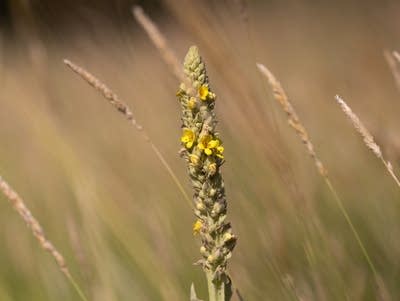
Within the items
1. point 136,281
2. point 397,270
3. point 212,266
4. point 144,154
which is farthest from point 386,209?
point 144,154

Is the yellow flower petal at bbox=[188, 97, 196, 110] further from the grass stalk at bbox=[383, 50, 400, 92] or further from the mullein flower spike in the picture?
the grass stalk at bbox=[383, 50, 400, 92]

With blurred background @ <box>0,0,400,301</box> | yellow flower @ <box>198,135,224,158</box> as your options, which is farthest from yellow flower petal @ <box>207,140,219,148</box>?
blurred background @ <box>0,0,400,301</box>

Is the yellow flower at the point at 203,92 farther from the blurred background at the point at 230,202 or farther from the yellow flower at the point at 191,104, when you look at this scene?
the blurred background at the point at 230,202

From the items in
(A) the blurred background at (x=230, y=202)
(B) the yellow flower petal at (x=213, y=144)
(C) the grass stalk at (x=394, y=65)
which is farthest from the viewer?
(A) the blurred background at (x=230, y=202)

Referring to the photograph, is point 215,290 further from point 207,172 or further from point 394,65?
point 394,65

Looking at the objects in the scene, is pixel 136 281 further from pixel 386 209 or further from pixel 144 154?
pixel 144 154

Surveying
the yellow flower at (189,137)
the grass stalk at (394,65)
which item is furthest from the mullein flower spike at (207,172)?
the grass stalk at (394,65)

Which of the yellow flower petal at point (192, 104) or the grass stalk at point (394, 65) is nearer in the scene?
the yellow flower petal at point (192, 104)

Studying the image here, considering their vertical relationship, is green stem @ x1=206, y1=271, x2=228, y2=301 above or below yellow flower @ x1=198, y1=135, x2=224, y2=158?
below

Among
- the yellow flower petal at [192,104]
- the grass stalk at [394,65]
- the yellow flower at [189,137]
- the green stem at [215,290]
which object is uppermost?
the yellow flower petal at [192,104]
